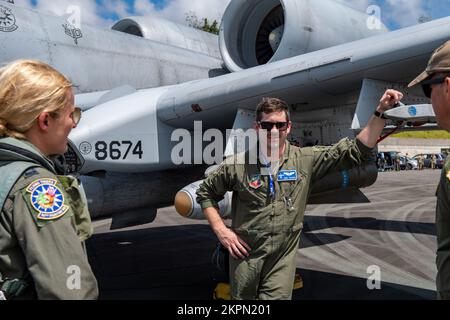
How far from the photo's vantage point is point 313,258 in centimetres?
630

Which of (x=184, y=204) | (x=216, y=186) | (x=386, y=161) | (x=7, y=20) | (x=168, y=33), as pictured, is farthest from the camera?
(x=386, y=161)

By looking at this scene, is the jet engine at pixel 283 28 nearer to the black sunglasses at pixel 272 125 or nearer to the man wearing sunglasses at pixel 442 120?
the black sunglasses at pixel 272 125

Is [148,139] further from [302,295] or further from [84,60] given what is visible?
[302,295]

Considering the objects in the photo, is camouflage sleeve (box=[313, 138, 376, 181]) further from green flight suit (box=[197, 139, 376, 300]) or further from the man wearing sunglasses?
the man wearing sunglasses

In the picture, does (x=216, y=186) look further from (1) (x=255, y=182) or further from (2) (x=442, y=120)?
(2) (x=442, y=120)

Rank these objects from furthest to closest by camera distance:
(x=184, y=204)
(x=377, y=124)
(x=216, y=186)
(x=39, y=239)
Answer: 1. (x=184, y=204)
2. (x=216, y=186)
3. (x=377, y=124)
4. (x=39, y=239)

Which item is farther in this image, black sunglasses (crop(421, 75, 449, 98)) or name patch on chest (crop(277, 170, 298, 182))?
name patch on chest (crop(277, 170, 298, 182))

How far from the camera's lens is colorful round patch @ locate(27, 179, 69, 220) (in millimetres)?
1115

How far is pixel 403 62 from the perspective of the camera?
3.91 metres

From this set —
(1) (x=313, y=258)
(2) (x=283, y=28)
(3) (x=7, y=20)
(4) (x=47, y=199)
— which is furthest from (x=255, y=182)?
(3) (x=7, y=20)

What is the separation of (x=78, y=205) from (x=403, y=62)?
353 centimetres

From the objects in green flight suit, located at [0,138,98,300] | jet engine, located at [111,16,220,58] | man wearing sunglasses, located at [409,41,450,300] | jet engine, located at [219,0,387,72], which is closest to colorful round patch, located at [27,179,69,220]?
green flight suit, located at [0,138,98,300]

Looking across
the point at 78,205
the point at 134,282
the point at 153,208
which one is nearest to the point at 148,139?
the point at 153,208

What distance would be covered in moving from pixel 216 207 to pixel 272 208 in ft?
1.36
